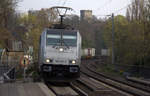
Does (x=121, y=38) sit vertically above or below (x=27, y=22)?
below

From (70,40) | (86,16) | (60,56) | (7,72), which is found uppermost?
(86,16)

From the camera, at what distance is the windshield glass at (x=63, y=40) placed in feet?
65.9

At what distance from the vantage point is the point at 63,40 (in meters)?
20.2

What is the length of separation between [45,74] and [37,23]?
30.9 metres

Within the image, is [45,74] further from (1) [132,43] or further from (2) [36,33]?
(2) [36,33]

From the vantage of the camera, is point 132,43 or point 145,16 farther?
point 132,43

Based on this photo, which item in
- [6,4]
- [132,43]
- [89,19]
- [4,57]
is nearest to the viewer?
[6,4]

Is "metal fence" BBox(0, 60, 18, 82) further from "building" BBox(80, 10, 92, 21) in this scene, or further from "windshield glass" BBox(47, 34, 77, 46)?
"building" BBox(80, 10, 92, 21)

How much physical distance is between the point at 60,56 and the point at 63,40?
111cm

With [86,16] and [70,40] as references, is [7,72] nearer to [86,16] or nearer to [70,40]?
[70,40]

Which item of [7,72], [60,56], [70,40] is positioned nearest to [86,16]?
[70,40]

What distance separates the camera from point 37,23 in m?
49.9

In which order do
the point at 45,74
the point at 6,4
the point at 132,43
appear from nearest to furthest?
1. the point at 45,74
2. the point at 6,4
3. the point at 132,43

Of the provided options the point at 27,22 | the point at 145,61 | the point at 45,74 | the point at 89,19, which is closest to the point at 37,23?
the point at 27,22
